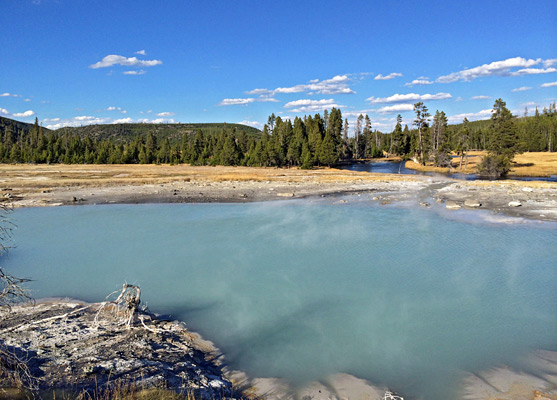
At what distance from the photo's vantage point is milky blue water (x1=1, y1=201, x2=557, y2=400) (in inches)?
347

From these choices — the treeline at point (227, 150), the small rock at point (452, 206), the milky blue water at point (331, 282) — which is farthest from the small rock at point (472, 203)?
the treeline at point (227, 150)

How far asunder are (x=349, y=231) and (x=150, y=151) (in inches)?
3061

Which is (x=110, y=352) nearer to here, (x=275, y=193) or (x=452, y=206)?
(x=452, y=206)

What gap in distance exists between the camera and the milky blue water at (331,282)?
347 inches

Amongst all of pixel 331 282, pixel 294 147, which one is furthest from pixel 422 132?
pixel 331 282

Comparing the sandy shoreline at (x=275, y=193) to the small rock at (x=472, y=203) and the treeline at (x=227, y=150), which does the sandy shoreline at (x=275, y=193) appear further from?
the treeline at (x=227, y=150)

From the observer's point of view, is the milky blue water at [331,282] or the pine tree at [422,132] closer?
the milky blue water at [331,282]

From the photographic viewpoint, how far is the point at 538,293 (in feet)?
40.9

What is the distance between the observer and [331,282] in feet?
44.7

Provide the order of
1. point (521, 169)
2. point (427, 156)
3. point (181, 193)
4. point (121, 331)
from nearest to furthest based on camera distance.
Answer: point (121, 331) < point (181, 193) < point (521, 169) < point (427, 156)

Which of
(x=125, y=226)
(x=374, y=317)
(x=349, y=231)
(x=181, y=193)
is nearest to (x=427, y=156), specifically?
(x=181, y=193)

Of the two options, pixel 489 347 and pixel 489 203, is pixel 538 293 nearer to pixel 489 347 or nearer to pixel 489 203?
pixel 489 347

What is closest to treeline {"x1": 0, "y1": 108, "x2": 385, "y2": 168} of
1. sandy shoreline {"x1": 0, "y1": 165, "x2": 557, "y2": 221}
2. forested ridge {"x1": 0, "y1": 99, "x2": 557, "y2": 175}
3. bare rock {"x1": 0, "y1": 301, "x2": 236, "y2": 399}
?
forested ridge {"x1": 0, "y1": 99, "x2": 557, "y2": 175}

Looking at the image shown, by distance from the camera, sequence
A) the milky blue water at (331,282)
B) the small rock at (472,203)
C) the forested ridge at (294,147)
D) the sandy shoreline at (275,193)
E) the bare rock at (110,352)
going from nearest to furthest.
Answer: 1. the bare rock at (110,352)
2. the milky blue water at (331,282)
3. the small rock at (472,203)
4. the sandy shoreline at (275,193)
5. the forested ridge at (294,147)
